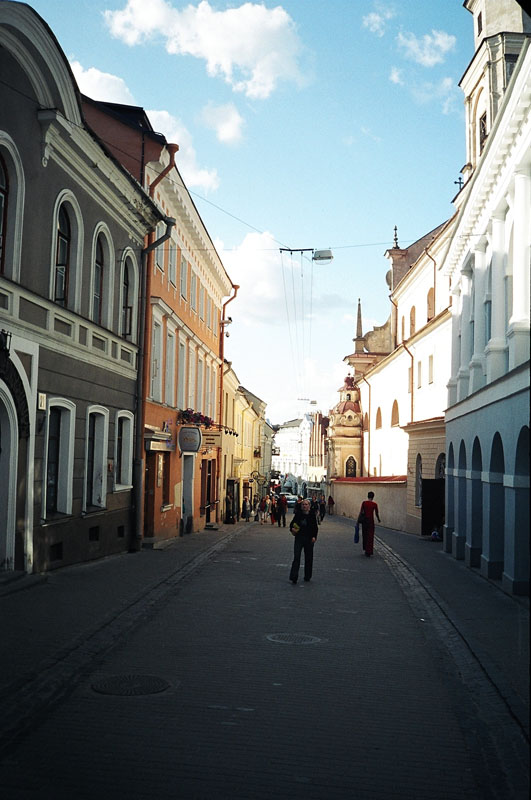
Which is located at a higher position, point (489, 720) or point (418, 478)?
point (418, 478)

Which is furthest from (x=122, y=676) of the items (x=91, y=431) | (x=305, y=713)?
(x=91, y=431)

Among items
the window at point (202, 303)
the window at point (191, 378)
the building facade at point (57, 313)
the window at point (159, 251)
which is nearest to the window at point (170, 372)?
the window at point (159, 251)

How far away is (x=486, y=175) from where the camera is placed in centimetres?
1544

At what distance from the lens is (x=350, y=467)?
204 feet

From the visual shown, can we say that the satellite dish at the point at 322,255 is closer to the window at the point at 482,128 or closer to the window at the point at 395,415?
the window at the point at 482,128

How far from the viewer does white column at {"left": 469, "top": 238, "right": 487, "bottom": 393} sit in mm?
17234

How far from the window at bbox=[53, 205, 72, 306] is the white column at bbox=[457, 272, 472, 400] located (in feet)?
33.6

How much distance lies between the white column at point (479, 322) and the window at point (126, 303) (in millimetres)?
8194

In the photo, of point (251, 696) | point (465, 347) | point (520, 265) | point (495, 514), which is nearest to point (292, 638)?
point (251, 696)

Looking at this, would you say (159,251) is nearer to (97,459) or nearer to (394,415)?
(97,459)

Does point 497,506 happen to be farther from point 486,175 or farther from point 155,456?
point 155,456

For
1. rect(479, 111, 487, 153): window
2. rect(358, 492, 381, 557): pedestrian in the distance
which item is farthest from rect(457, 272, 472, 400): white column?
rect(479, 111, 487, 153): window

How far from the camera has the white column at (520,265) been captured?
1294cm

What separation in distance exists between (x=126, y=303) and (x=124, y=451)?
3.60 metres
